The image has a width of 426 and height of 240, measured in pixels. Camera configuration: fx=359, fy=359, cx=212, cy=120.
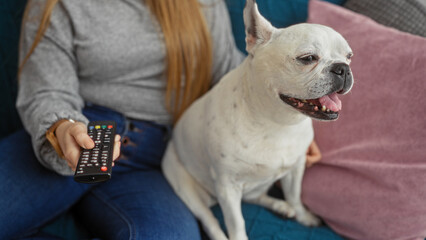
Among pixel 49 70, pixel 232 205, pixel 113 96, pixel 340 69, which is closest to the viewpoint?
pixel 340 69

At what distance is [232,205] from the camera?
96cm

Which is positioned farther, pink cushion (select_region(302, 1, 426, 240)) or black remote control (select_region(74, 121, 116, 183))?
pink cushion (select_region(302, 1, 426, 240))

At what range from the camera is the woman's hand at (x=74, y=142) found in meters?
0.80

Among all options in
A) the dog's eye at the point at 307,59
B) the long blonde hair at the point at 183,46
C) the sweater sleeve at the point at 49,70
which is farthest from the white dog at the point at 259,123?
the sweater sleeve at the point at 49,70

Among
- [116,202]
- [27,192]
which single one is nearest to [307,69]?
[116,202]

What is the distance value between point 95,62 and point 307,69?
2.24ft

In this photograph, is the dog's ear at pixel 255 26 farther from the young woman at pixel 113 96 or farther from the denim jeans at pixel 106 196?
the denim jeans at pixel 106 196

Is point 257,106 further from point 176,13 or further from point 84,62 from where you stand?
point 84,62

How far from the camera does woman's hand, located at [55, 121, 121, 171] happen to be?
0.80 metres

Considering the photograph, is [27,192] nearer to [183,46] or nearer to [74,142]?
[74,142]

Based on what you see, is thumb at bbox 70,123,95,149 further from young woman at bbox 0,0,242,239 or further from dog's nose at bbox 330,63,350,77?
dog's nose at bbox 330,63,350,77

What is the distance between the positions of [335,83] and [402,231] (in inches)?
19.0

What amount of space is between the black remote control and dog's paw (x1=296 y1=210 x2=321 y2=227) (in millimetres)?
617

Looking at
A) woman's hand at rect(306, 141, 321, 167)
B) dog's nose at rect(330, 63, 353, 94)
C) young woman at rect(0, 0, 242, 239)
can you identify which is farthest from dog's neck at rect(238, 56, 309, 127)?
young woman at rect(0, 0, 242, 239)
